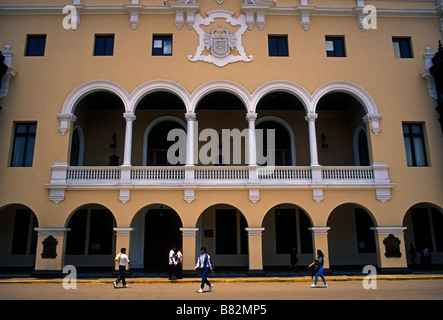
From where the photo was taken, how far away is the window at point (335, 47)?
60.0ft

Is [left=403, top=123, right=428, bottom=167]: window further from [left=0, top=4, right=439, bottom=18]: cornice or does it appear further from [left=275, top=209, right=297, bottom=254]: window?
[left=275, top=209, right=297, bottom=254]: window

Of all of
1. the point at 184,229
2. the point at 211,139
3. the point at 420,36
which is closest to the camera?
the point at 184,229

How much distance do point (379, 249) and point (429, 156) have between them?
18.2 ft

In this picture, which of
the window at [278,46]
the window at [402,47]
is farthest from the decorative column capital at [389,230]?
the window at [278,46]

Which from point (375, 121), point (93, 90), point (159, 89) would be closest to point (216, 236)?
point (159, 89)

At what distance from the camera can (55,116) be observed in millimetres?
17016

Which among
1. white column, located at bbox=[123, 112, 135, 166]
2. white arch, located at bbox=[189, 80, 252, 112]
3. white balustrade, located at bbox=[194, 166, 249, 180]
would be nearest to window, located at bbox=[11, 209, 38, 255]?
white column, located at bbox=[123, 112, 135, 166]

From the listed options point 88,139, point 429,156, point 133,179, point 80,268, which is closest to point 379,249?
point 429,156

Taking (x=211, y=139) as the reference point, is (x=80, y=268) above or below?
below

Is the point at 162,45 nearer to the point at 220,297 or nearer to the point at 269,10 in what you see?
the point at 269,10

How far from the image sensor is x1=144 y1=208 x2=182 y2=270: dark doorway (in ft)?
62.8

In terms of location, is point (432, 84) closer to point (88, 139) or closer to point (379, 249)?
point (379, 249)

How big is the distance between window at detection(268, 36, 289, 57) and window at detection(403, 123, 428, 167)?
24.6 feet

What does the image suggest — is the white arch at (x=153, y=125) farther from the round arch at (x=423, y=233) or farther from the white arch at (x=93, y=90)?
the round arch at (x=423, y=233)
